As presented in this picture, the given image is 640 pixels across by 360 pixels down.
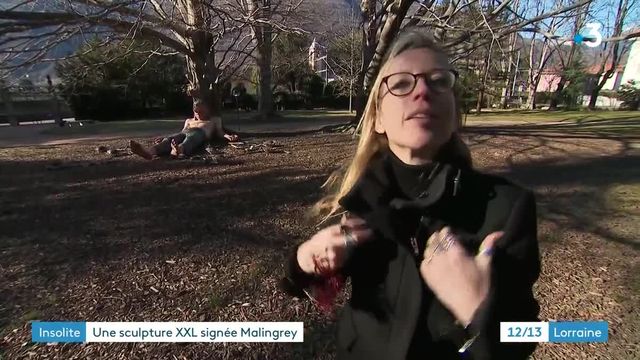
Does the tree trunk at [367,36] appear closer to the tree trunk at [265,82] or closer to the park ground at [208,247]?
the park ground at [208,247]

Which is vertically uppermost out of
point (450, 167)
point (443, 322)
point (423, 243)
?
point (450, 167)

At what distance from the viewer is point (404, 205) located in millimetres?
1078

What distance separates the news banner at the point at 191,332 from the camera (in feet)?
7.98

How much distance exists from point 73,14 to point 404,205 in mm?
8317

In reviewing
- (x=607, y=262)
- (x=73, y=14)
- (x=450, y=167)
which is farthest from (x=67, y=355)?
(x=73, y=14)

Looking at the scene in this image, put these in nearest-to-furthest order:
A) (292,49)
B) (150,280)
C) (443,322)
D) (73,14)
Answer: (443,322) < (150,280) < (73,14) < (292,49)

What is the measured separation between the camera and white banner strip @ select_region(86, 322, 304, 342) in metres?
2.44

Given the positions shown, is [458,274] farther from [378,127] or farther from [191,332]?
[191,332]

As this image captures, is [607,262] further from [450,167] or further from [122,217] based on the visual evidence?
[122,217]

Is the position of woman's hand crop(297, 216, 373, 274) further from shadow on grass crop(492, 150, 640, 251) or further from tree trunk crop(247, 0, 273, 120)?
tree trunk crop(247, 0, 273, 120)

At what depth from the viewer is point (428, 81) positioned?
111cm

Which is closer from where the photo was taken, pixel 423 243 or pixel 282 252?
pixel 423 243

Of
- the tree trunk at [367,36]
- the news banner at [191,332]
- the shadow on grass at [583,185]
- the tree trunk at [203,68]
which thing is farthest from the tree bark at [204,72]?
the news banner at [191,332]

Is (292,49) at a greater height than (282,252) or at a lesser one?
greater
